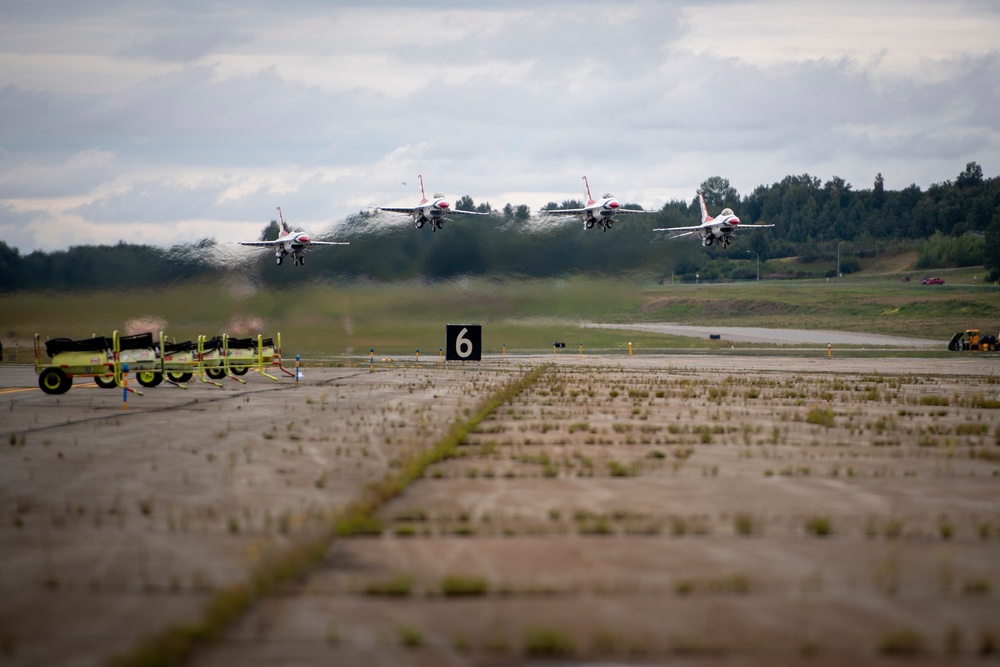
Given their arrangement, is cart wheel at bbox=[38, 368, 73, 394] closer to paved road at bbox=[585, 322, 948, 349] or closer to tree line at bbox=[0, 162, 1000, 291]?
tree line at bbox=[0, 162, 1000, 291]

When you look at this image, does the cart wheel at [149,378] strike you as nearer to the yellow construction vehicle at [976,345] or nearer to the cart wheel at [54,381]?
the cart wheel at [54,381]

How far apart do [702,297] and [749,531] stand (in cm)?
10531

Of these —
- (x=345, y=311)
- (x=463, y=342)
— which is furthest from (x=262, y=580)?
(x=345, y=311)

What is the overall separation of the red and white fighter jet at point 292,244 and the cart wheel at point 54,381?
22908mm

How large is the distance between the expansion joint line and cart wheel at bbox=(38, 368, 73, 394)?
67.2 ft

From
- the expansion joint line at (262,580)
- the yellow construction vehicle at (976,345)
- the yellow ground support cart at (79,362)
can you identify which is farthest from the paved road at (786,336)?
the expansion joint line at (262,580)

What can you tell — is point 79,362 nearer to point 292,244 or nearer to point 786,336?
point 292,244

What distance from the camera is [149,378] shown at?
1574 inches

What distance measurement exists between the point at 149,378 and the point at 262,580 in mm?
31543

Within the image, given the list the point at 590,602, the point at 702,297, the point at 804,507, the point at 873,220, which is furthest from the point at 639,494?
the point at 873,220

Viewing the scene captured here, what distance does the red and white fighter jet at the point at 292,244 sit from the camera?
57.1 m

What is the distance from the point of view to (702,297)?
11675cm

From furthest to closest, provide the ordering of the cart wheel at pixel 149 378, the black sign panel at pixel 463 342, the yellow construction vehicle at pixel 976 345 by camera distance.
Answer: the yellow construction vehicle at pixel 976 345 → the black sign panel at pixel 463 342 → the cart wheel at pixel 149 378

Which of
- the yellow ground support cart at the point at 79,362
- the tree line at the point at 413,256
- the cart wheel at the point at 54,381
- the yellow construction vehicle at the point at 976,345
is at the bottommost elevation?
the yellow construction vehicle at the point at 976,345
